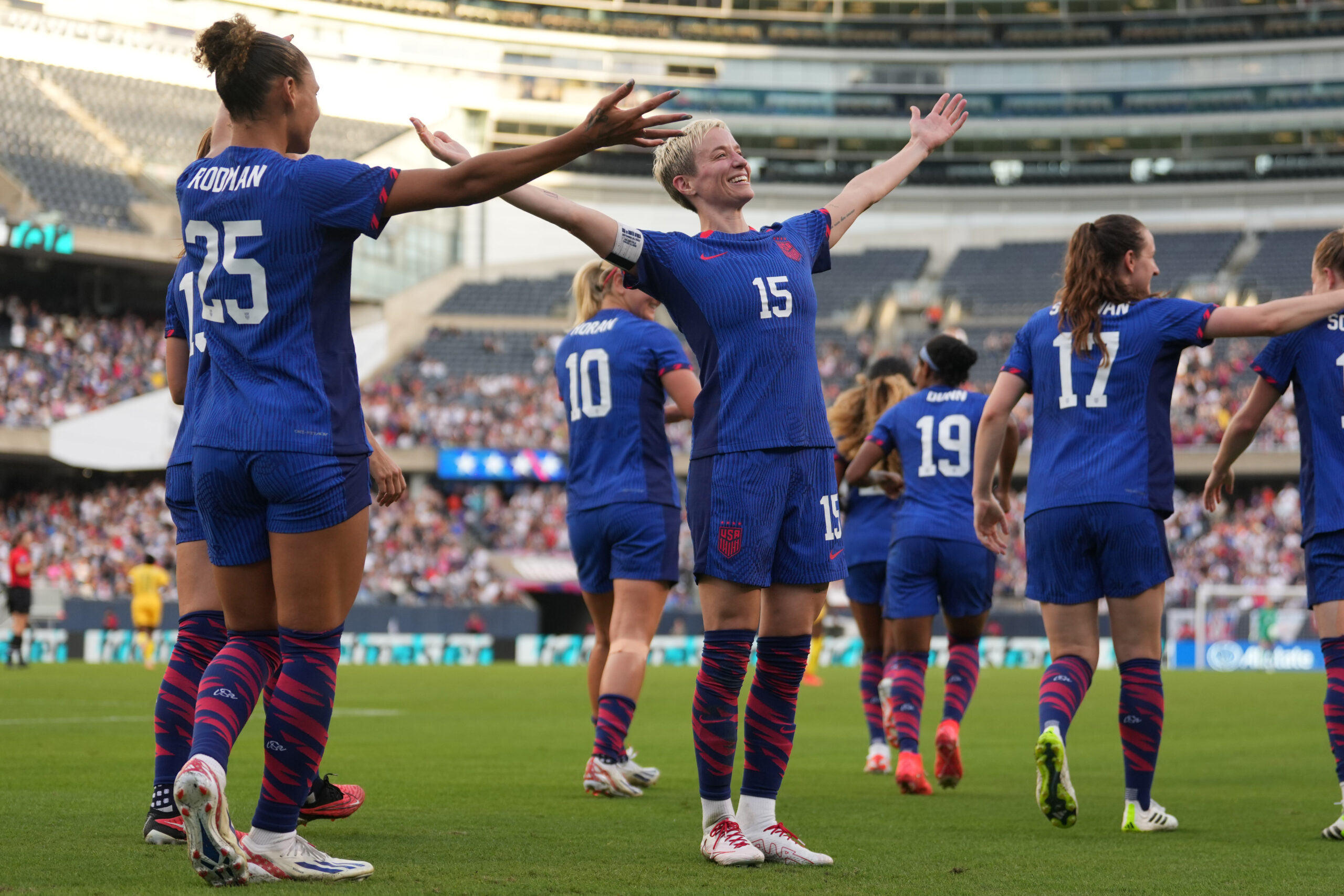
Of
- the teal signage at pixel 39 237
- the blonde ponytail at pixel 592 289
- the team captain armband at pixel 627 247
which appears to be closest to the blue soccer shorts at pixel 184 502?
the team captain armband at pixel 627 247

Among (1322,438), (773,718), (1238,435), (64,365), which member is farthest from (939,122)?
(64,365)

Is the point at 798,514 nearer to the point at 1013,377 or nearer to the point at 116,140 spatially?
the point at 1013,377

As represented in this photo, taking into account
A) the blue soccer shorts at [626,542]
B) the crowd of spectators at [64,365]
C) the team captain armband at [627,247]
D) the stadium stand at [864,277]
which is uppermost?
the stadium stand at [864,277]

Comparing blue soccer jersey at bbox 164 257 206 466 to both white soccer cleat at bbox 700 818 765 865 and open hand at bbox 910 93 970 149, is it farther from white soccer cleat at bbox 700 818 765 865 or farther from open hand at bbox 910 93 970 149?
open hand at bbox 910 93 970 149

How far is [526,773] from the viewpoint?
793 centimetres

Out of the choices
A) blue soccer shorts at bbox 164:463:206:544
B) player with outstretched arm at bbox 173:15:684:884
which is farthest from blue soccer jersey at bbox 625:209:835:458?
blue soccer shorts at bbox 164:463:206:544

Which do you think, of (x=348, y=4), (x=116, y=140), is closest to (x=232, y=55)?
(x=116, y=140)

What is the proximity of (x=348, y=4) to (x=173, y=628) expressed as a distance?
1151 inches

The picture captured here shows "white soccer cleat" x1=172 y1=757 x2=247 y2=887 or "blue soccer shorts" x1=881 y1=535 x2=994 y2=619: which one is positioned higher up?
"blue soccer shorts" x1=881 y1=535 x2=994 y2=619

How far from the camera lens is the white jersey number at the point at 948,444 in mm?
7922

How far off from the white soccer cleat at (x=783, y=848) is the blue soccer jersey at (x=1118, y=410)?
71.3 inches

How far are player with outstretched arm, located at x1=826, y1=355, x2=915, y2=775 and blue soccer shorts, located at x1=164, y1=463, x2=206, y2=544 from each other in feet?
14.6

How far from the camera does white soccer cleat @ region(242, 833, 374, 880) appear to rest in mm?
4020

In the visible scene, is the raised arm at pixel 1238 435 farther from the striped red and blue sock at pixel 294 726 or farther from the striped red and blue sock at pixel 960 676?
the striped red and blue sock at pixel 294 726
